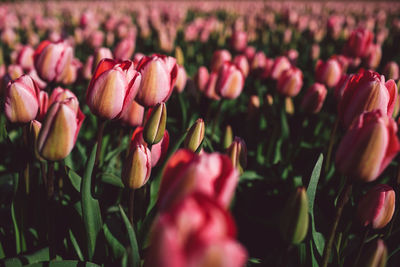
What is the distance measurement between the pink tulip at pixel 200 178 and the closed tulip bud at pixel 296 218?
0.59ft

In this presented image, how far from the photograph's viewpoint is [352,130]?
0.65 m

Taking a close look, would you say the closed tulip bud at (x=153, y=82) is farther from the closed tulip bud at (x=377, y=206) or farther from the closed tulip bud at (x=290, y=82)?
the closed tulip bud at (x=290, y=82)

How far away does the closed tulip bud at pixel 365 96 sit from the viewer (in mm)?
835

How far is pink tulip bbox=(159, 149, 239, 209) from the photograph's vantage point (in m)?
0.43

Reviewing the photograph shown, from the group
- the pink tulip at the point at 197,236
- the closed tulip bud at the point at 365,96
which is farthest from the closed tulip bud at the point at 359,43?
the pink tulip at the point at 197,236

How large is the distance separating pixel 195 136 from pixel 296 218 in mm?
346

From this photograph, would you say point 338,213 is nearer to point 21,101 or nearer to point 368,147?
point 368,147

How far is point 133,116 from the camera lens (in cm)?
112

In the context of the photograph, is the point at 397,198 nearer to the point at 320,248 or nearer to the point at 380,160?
the point at 320,248

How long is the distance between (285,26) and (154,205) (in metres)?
4.37

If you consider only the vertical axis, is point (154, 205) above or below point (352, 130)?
below

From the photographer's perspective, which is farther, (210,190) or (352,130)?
(352,130)

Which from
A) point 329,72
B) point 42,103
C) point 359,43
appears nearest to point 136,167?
point 42,103

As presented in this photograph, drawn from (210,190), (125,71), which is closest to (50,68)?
(125,71)
